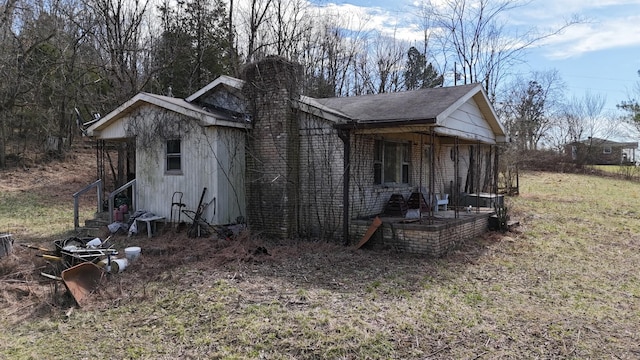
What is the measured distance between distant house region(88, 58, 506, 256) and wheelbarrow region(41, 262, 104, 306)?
373 centimetres

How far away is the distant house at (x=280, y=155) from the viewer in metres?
9.89

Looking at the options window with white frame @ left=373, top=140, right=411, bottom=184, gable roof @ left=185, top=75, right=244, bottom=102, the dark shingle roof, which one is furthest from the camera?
window with white frame @ left=373, top=140, right=411, bottom=184

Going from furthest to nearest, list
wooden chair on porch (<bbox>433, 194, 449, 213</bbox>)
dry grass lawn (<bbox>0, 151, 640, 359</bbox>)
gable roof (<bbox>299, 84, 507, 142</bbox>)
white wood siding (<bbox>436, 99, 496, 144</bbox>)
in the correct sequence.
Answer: wooden chair on porch (<bbox>433, 194, 449, 213</bbox>) < white wood siding (<bbox>436, 99, 496, 144</bbox>) < gable roof (<bbox>299, 84, 507, 142</bbox>) < dry grass lawn (<bbox>0, 151, 640, 359</bbox>)

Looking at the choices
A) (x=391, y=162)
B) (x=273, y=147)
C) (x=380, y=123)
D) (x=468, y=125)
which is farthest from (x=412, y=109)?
(x=273, y=147)

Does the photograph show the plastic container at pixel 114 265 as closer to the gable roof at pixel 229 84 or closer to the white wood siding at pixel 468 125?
the gable roof at pixel 229 84

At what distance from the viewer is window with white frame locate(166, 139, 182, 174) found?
10.7 meters

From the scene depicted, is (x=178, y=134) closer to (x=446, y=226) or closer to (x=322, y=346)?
(x=446, y=226)

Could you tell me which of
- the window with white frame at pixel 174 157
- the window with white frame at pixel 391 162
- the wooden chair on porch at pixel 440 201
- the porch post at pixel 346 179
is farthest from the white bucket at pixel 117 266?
the wooden chair on porch at pixel 440 201

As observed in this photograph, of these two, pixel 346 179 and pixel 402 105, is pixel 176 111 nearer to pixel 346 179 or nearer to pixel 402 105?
pixel 346 179

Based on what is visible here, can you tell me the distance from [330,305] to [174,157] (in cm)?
→ 682

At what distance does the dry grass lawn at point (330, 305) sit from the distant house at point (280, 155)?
Answer: 899mm

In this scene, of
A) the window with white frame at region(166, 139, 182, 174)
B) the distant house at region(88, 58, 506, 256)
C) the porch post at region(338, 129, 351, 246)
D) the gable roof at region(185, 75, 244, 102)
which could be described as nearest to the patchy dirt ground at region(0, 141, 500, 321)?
the porch post at region(338, 129, 351, 246)

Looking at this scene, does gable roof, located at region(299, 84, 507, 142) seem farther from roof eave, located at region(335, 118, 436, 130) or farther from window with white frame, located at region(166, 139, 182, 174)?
window with white frame, located at region(166, 139, 182, 174)

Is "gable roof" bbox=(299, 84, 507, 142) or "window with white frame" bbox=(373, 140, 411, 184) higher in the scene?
"gable roof" bbox=(299, 84, 507, 142)
